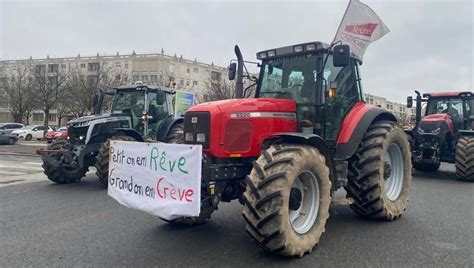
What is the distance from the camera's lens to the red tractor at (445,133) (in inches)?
406

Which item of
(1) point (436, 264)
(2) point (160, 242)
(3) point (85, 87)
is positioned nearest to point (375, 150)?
(1) point (436, 264)

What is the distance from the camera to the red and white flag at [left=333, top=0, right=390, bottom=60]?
796 cm

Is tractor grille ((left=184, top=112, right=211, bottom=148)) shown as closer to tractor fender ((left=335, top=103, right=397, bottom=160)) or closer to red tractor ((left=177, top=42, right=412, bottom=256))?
red tractor ((left=177, top=42, right=412, bottom=256))

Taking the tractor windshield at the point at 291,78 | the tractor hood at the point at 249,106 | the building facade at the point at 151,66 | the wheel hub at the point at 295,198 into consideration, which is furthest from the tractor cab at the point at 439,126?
the building facade at the point at 151,66

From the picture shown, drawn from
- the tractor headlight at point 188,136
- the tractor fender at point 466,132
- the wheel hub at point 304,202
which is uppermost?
the tractor fender at point 466,132

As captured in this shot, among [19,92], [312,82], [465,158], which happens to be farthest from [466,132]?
[19,92]

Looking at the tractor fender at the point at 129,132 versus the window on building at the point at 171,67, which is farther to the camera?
the window on building at the point at 171,67

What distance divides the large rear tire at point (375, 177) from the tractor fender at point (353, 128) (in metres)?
0.20

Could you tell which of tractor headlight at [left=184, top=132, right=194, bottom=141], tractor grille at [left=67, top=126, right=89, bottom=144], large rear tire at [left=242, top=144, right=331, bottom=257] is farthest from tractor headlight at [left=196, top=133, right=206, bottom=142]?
tractor grille at [left=67, top=126, right=89, bottom=144]

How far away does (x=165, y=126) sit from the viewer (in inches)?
433

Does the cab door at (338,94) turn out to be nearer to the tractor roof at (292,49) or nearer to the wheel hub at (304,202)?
→ the tractor roof at (292,49)

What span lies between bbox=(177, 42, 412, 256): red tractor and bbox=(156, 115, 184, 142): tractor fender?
16.2 feet

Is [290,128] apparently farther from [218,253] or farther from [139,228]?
[139,228]

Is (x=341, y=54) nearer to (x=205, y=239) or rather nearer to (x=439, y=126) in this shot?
(x=205, y=239)
